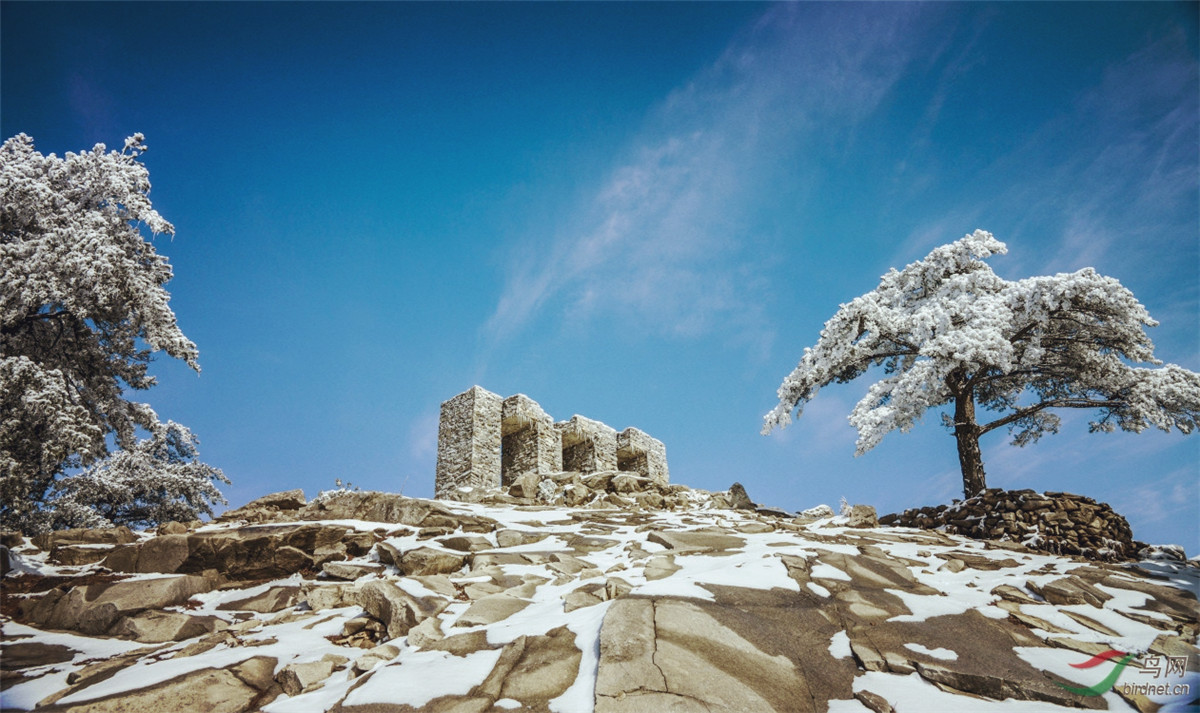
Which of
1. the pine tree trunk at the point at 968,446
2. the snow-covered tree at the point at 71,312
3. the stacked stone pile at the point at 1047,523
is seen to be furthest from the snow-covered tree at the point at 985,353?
the snow-covered tree at the point at 71,312

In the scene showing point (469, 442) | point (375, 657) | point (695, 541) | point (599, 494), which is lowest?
point (375, 657)

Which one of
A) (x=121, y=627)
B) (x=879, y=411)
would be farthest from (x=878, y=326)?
(x=121, y=627)

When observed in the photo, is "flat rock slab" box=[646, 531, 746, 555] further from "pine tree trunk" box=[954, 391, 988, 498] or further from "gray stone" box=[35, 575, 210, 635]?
"pine tree trunk" box=[954, 391, 988, 498]

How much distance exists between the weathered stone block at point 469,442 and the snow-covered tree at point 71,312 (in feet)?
29.2

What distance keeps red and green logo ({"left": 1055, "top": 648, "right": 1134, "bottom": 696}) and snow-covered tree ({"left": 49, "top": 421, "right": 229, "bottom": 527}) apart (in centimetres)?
1670

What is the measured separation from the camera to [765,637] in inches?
180

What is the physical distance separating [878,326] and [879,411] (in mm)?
2576

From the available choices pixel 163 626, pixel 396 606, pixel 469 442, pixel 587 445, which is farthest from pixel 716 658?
pixel 587 445

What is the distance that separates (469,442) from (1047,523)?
16499 millimetres

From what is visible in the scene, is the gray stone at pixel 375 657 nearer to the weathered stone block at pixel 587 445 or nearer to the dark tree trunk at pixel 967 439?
the dark tree trunk at pixel 967 439

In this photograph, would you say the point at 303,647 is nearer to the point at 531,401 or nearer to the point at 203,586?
the point at 203,586

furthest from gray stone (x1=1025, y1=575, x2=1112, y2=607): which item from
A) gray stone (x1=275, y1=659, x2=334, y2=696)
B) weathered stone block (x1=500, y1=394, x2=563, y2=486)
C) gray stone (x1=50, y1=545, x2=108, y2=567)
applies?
weathered stone block (x1=500, y1=394, x2=563, y2=486)

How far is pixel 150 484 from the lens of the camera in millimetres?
13117

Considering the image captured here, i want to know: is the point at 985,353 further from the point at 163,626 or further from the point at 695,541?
the point at 163,626
